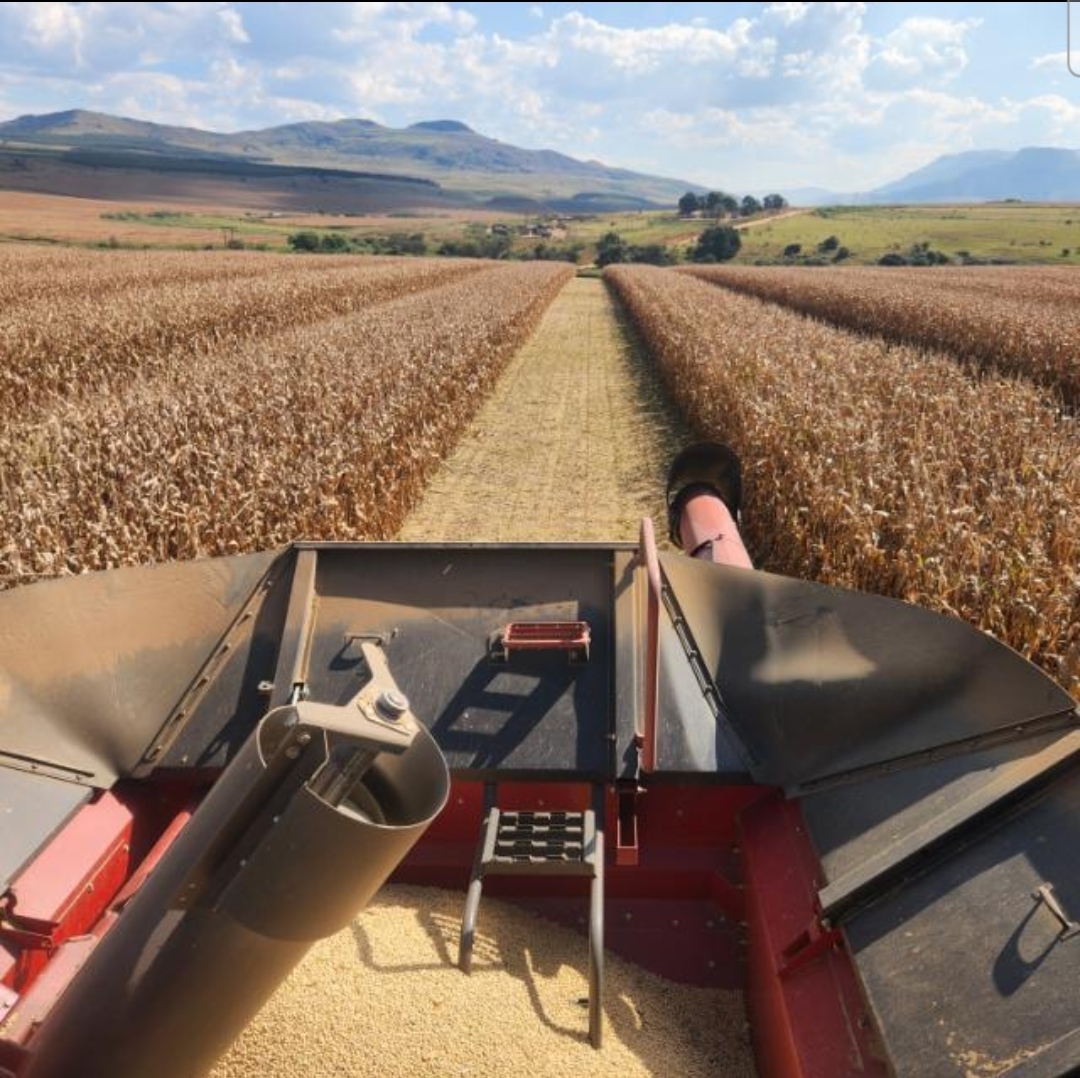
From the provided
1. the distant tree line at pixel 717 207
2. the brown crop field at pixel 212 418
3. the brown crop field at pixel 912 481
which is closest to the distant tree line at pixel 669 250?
the distant tree line at pixel 717 207

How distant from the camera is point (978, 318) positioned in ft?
55.1

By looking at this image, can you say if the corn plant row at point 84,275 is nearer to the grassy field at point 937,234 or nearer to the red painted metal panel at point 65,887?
the red painted metal panel at point 65,887

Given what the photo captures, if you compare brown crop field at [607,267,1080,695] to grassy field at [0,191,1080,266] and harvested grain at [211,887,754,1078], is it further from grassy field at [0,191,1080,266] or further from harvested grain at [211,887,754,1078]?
grassy field at [0,191,1080,266]

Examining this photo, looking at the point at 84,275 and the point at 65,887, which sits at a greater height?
the point at 84,275

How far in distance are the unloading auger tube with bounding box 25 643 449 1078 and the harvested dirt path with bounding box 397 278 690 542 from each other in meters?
5.59

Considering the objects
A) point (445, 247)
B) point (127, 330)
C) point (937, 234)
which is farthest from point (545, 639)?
point (937, 234)

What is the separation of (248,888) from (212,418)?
7431mm

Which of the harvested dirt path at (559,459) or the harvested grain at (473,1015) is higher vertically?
the harvested grain at (473,1015)

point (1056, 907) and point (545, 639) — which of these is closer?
point (1056, 907)

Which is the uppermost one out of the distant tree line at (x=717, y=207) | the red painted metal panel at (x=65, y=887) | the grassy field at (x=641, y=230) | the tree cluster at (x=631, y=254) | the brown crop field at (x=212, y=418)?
the distant tree line at (x=717, y=207)

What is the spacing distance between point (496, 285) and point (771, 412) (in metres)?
23.7

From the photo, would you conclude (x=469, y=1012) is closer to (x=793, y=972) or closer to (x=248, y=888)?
(x=793, y=972)

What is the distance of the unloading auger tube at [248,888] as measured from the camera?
1.65 metres

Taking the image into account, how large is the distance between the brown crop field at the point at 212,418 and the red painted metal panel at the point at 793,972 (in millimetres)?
4163
